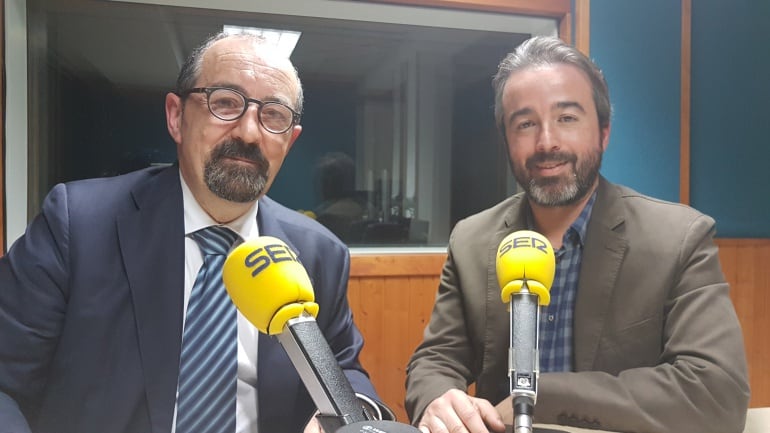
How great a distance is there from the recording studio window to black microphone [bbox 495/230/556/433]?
5.55 ft

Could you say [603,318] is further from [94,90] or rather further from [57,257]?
[94,90]

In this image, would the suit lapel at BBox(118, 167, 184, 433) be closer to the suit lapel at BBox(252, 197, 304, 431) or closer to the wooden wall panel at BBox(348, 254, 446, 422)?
the suit lapel at BBox(252, 197, 304, 431)

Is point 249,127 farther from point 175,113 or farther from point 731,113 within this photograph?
point 731,113

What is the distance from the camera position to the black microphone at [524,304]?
596 millimetres

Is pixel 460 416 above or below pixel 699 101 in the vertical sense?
below

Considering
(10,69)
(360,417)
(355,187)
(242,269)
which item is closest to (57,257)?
(242,269)

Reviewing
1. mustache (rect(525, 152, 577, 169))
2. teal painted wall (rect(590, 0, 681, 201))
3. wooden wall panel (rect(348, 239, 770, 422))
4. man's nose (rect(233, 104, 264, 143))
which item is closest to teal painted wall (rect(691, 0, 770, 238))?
teal painted wall (rect(590, 0, 681, 201))

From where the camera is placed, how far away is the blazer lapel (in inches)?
46.1

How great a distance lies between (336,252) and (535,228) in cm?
50

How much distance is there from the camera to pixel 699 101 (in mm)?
2430

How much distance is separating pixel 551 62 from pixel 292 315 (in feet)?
3.01

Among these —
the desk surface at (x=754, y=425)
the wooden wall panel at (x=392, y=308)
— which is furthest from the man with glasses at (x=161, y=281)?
the wooden wall panel at (x=392, y=308)

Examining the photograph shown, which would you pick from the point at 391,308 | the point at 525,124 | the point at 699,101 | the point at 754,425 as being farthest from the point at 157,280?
the point at 699,101

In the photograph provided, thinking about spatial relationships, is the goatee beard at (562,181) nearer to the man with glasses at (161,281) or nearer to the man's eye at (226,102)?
the man with glasses at (161,281)
